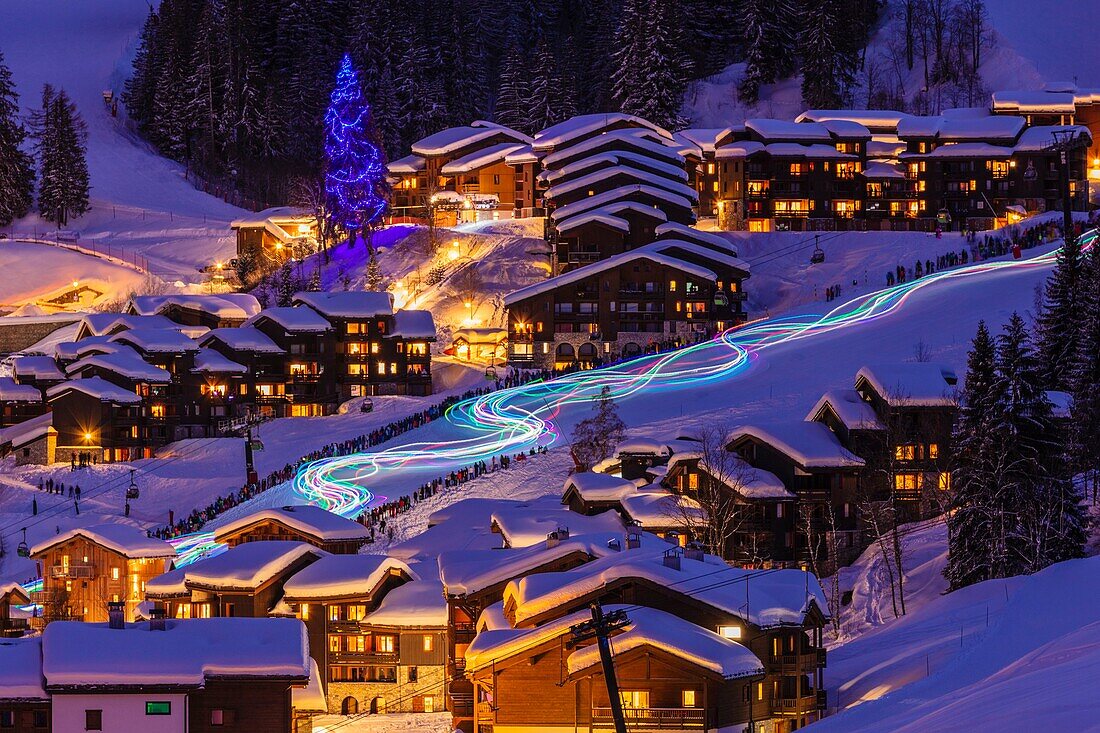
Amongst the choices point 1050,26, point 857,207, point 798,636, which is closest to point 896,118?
point 857,207

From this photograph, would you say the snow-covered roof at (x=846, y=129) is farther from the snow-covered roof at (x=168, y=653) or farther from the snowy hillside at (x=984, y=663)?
the snow-covered roof at (x=168, y=653)

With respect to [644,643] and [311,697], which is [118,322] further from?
[644,643]

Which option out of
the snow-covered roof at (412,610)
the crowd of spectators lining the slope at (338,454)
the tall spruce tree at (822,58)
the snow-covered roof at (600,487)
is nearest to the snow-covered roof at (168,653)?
the snow-covered roof at (412,610)

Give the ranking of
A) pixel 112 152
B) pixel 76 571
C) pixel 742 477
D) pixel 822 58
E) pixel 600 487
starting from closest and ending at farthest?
pixel 742 477 → pixel 600 487 → pixel 76 571 → pixel 822 58 → pixel 112 152

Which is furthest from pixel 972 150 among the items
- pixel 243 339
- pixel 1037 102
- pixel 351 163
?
pixel 243 339

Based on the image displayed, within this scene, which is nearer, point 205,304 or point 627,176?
point 205,304

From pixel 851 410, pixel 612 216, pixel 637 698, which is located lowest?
pixel 637 698
